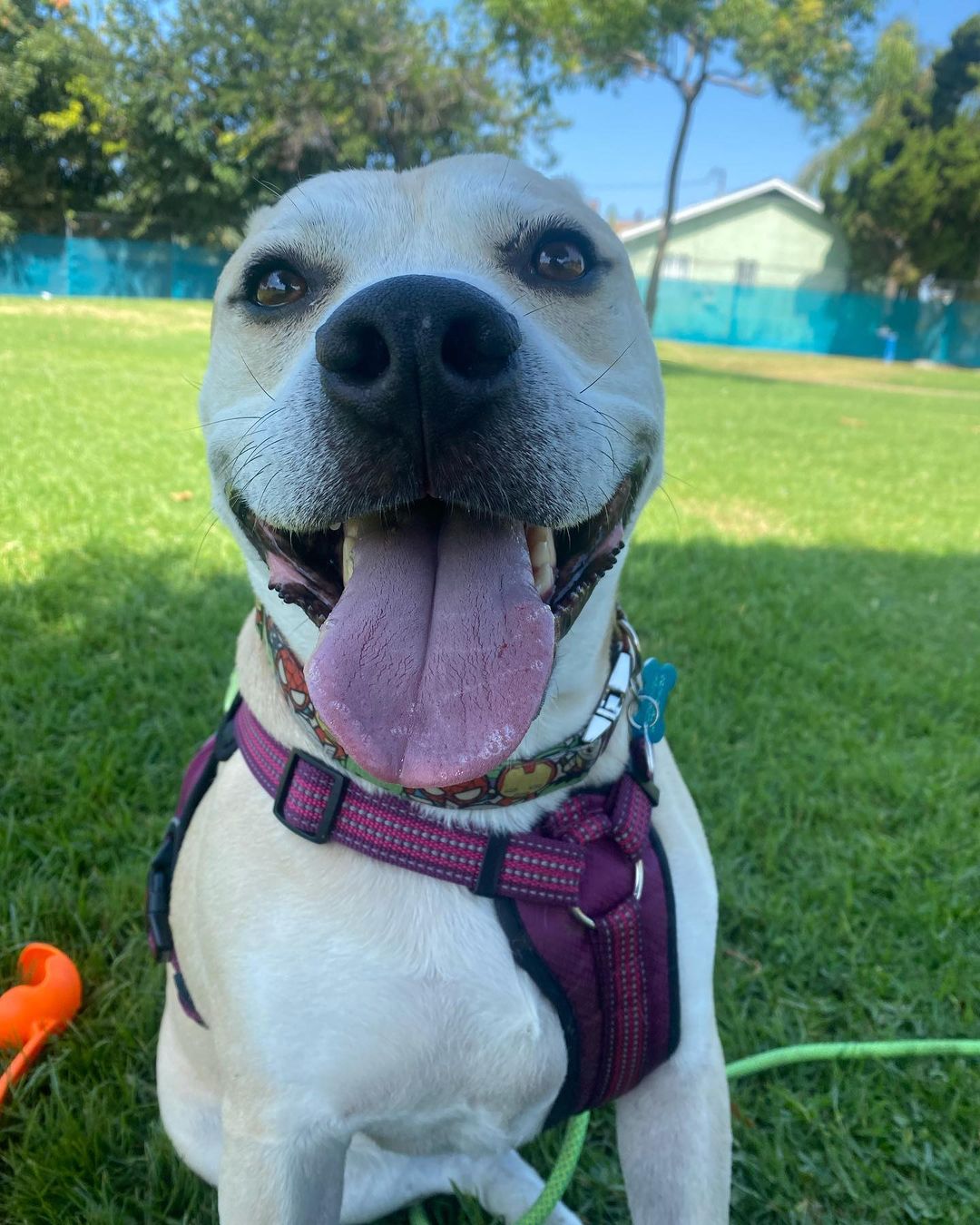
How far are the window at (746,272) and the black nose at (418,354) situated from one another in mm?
41944

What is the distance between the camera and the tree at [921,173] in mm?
33438

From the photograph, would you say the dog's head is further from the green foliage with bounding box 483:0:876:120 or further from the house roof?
the house roof

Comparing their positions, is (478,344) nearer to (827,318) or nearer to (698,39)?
(698,39)

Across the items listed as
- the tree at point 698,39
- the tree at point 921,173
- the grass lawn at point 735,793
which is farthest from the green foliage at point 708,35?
the grass lawn at point 735,793

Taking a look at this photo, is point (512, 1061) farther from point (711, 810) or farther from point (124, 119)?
point (124, 119)

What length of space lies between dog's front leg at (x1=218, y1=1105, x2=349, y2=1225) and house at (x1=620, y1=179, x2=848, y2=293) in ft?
135

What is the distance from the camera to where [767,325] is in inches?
1412

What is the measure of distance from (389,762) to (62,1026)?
142 cm

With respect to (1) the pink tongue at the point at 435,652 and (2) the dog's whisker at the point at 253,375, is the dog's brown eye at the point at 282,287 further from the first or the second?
→ (1) the pink tongue at the point at 435,652

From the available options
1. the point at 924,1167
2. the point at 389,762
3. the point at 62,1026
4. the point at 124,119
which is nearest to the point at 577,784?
the point at 389,762

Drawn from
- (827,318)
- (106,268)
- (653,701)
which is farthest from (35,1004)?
(827,318)

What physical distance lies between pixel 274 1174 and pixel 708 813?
82.9 inches

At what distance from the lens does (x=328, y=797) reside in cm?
152

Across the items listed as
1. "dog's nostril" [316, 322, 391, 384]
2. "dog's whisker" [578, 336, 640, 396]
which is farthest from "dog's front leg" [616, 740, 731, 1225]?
"dog's nostril" [316, 322, 391, 384]
